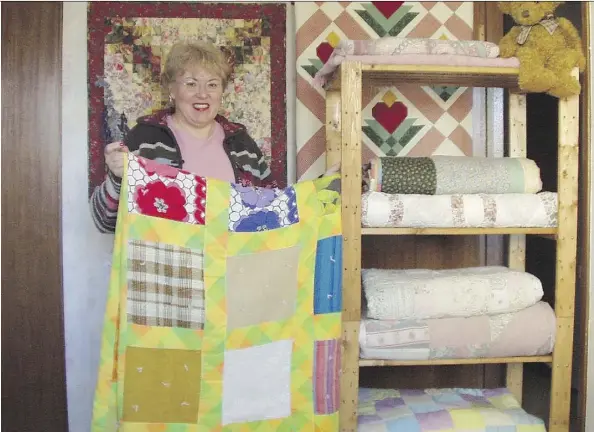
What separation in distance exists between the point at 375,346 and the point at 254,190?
0.68 meters

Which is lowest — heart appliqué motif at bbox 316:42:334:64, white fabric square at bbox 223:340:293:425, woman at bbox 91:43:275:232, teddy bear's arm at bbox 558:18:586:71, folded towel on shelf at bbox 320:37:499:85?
white fabric square at bbox 223:340:293:425

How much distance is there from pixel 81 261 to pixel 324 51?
141cm

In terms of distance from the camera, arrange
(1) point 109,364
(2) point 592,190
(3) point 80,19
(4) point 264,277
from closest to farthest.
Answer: (1) point 109,364, (4) point 264,277, (2) point 592,190, (3) point 80,19

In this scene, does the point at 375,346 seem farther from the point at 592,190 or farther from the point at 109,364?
the point at 592,190

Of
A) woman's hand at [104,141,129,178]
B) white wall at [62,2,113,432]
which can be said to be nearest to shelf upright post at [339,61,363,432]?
woman's hand at [104,141,129,178]

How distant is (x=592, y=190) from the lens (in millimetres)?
2225

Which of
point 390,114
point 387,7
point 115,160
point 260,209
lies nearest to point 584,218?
point 390,114

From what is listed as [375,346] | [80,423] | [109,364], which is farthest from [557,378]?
[80,423]

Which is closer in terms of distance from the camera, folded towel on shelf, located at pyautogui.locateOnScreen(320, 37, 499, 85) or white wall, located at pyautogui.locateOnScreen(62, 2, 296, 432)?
folded towel on shelf, located at pyautogui.locateOnScreen(320, 37, 499, 85)

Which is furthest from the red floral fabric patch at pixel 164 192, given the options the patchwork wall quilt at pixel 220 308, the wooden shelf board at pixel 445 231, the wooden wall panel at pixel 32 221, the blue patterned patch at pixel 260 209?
the wooden wall panel at pixel 32 221

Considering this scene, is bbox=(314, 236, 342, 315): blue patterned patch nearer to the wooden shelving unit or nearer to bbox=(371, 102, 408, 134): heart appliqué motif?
the wooden shelving unit

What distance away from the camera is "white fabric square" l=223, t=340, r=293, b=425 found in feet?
6.09

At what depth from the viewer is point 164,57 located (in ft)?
8.19

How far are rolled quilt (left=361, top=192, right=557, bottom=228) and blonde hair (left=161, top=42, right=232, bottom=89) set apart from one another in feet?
2.51
